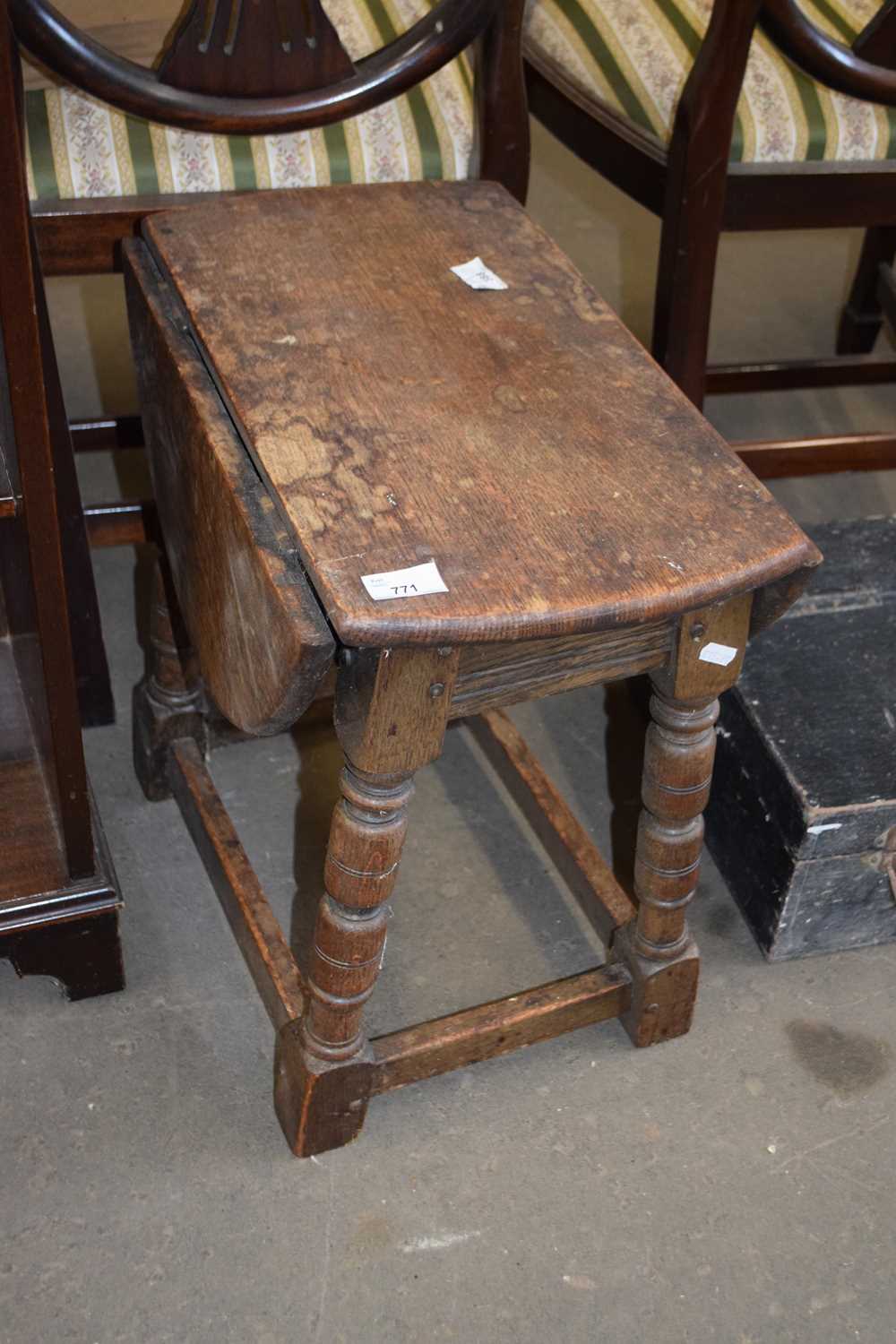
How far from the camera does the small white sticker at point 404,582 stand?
1.06 m

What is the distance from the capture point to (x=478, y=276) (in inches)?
55.4

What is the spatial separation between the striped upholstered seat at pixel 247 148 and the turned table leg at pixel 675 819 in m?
0.66

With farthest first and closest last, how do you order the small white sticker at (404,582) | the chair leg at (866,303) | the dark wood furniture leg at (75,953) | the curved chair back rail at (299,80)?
1. the chair leg at (866,303)
2. the dark wood furniture leg at (75,953)
3. the curved chair back rail at (299,80)
4. the small white sticker at (404,582)

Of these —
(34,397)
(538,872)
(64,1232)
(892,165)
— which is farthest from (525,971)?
(892,165)

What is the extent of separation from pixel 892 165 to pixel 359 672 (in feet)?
3.29

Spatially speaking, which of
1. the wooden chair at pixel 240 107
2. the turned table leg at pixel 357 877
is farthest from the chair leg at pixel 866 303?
the turned table leg at pixel 357 877

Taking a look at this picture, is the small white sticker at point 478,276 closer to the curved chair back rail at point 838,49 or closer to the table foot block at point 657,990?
the curved chair back rail at point 838,49

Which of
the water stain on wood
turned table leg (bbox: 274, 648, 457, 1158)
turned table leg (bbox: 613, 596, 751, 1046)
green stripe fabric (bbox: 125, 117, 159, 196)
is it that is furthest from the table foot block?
green stripe fabric (bbox: 125, 117, 159, 196)

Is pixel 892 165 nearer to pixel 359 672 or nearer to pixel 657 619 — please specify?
pixel 657 619

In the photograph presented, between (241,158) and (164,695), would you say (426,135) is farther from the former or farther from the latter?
(164,695)

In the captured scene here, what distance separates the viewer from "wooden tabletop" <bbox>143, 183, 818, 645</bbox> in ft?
3.59

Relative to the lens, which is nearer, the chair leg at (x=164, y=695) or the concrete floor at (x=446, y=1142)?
the concrete floor at (x=446, y=1142)

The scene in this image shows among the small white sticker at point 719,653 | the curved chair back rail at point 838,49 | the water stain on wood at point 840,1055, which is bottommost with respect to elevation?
the water stain on wood at point 840,1055

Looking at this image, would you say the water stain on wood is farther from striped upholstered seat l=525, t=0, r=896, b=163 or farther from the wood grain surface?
striped upholstered seat l=525, t=0, r=896, b=163
